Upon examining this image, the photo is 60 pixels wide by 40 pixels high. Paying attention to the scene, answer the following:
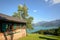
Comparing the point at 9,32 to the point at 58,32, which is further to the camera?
the point at 58,32

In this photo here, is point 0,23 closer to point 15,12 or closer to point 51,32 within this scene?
point 51,32

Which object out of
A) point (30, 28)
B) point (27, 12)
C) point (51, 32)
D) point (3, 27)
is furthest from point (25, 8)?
point (3, 27)

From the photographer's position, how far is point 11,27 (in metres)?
23.3

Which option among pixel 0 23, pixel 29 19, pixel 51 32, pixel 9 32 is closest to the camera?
pixel 0 23

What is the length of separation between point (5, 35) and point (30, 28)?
101 ft

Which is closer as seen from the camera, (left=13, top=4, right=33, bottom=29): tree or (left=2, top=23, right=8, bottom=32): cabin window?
(left=2, top=23, right=8, bottom=32): cabin window

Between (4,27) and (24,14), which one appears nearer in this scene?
(4,27)

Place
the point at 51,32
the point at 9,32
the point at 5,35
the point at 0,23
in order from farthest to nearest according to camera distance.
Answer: the point at 51,32 → the point at 9,32 → the point at 5,35 → the point at 0,23

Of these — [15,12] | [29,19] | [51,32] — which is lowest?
[51,32]

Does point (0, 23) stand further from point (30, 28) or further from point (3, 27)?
point (30, 28)

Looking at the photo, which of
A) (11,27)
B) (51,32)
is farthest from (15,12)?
(11,27)

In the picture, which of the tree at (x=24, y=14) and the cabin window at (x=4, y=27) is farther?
the tree at (x=24, y=14)

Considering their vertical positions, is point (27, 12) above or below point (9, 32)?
above

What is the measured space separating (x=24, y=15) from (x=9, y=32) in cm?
2779
